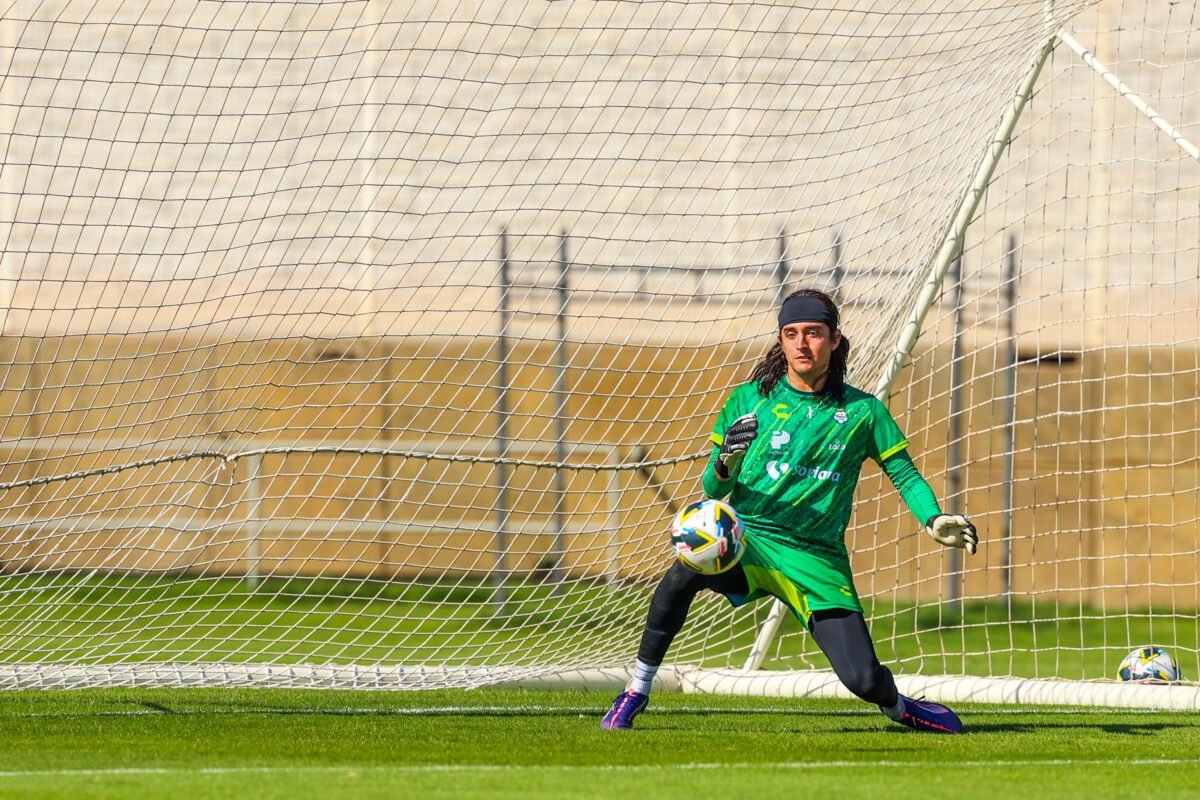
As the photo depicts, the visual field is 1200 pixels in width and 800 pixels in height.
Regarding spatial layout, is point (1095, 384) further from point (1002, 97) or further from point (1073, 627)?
point (1002, 97)

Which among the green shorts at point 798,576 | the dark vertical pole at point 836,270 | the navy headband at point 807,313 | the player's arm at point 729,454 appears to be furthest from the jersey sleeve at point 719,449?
the dark vertical pole at point 836,270

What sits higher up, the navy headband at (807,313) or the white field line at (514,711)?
the navy headband at (807,313)

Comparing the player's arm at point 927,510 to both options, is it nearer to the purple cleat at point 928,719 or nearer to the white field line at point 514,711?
the purple cleat at point 928,719

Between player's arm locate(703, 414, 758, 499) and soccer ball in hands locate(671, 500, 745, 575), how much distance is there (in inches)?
4.0

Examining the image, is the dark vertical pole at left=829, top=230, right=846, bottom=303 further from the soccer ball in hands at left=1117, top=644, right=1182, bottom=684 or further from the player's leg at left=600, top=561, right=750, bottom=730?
the soccer ball in hands at left=1117, top=644, right=1182, bottom=684

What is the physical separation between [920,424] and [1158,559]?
2311 millimetres

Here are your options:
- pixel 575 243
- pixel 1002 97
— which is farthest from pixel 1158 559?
pixel 1002 97

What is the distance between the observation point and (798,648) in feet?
32.6

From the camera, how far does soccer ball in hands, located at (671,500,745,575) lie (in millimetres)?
5359

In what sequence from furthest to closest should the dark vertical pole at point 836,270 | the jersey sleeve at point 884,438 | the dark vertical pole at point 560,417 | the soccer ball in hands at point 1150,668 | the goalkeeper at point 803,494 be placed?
the dark vertical pole at point 560,417 → the dark vertical pole at point 836,270 → the soccer ball in hands at point 1150,668 → the jersey sleeve at point 884,438 → the goalkeeper at point 803,494

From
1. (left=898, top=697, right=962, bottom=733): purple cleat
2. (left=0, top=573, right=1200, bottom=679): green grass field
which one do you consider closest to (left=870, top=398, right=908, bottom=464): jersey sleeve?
(left=898, top=697, right=962, bottom=733): purple cleat

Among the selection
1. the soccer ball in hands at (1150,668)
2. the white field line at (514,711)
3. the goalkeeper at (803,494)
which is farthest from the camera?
the soccer ball in hands at (1150,668)

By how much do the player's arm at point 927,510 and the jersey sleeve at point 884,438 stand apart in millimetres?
20

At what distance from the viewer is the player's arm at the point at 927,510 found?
5.30 meters
